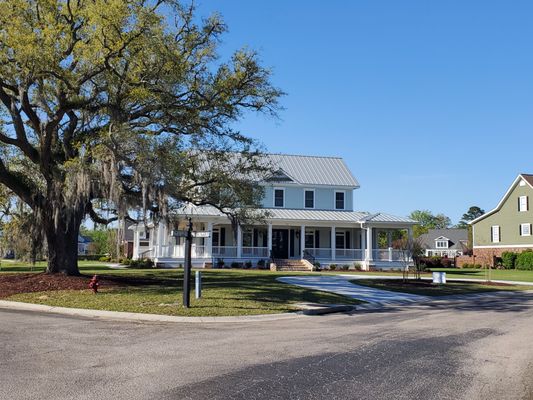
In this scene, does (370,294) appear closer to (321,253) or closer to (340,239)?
(321,253)

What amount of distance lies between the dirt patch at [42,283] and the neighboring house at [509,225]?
4395cm

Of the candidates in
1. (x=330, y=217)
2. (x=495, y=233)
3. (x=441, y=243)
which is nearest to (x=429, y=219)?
(x=441, y=243)

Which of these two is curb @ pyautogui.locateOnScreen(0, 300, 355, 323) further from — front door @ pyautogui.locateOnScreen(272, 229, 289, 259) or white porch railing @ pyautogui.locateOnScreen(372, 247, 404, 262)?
white porch railing @ pyautogui.locateOnScreen(372, 247, 404, 262)

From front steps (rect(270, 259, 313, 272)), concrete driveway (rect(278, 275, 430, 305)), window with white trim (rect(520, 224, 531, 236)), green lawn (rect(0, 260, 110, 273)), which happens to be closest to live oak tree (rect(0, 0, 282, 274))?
concrete driveway (rect(278, 275, 430, 305))

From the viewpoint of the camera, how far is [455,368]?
8.34m

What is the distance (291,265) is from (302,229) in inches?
112

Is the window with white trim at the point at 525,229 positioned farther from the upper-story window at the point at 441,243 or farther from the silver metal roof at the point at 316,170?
the upper-story window at the point at 441,243

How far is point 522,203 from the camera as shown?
55.4m

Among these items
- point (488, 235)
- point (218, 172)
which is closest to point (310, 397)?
point (218, 172)

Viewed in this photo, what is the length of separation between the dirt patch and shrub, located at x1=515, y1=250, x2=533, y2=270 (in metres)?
41.6

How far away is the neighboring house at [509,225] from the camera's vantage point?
5456 centimetres

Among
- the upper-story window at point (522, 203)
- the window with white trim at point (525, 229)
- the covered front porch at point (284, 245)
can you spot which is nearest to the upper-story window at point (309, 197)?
the covered front porch at point (284, 245)

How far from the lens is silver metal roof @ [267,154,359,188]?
42.7 metres

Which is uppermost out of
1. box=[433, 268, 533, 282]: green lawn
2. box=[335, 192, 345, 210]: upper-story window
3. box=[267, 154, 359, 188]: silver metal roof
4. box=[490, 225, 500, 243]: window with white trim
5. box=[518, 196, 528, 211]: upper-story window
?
box=[267, 154, 359, 188]: silver metal roof
